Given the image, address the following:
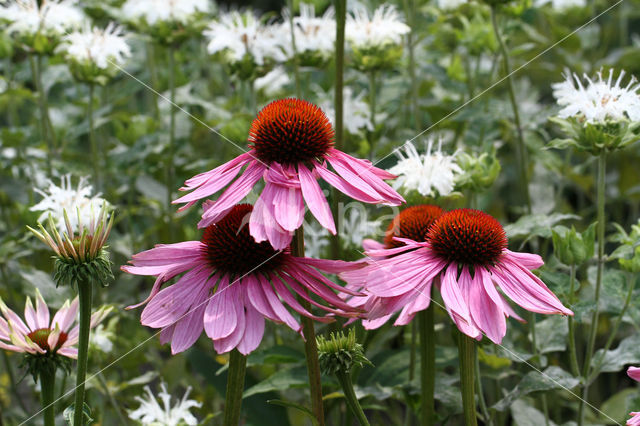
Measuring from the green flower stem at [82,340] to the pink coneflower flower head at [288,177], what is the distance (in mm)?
98

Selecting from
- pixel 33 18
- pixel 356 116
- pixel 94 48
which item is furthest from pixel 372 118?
pixel 33 18

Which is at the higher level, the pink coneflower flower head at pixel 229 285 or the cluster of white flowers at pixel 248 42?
the cluster of white flowers at pixel 248 42

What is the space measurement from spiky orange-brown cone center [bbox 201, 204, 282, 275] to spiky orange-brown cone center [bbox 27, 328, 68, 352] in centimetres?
16

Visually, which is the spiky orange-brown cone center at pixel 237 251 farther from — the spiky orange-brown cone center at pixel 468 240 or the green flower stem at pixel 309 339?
the spiky orange-brown cone center at pixel 468 240

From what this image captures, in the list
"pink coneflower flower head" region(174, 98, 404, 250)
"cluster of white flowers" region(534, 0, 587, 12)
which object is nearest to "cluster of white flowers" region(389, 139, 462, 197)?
"pink coneflower flower head" region(174, 98, 404, 250)

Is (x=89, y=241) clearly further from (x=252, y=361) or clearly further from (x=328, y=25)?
(x=328, y=25)

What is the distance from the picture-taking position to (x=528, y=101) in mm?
1375

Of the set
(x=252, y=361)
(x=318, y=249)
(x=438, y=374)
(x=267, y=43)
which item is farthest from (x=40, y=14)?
(x=438, y=374)

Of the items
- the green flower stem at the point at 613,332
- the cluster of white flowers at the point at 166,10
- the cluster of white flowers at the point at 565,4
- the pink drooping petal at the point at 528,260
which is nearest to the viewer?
the pink drooping petal at the point at 528,260

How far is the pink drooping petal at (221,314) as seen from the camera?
1.53 feet

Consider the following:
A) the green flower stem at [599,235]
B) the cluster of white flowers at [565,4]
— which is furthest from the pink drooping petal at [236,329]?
the cluster of white flowers at [565,4]

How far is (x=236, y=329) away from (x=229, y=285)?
0.03 meters

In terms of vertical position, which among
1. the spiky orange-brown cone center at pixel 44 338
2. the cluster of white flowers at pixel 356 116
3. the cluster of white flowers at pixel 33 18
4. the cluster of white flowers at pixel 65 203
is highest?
the cluster of white flowers at pixel 33 18

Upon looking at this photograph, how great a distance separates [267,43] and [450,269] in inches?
23.4
